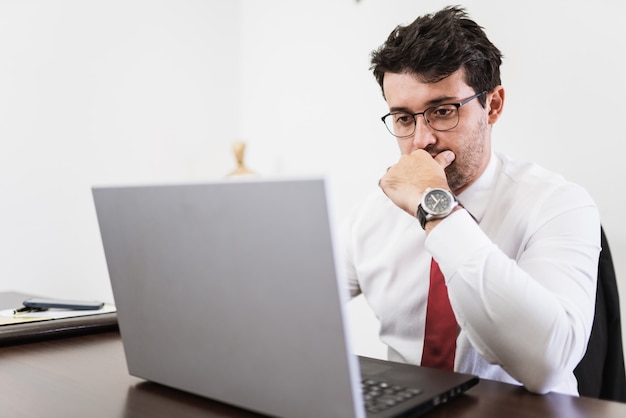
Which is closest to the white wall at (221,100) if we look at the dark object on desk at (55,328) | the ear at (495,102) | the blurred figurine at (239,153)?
the blurred figurine at (239,153)

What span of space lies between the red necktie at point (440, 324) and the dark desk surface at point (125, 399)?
37cm

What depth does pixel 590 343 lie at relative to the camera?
111 cm

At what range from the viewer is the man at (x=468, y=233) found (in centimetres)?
92

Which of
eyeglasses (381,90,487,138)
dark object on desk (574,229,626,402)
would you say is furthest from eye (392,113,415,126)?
dark object on desk (574,229,626,402)

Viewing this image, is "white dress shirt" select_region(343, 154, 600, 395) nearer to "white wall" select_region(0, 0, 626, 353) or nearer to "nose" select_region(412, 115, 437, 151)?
"nose" select_region(412, 115, 437, 151)

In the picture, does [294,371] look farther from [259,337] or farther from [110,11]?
[110,11]

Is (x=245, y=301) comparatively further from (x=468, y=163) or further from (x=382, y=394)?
(x=468, y=163)

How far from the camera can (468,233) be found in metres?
0.98

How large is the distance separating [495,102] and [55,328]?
3.55 ft

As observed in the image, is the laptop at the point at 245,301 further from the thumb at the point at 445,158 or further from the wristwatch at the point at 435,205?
the thumb at the point at 445,158

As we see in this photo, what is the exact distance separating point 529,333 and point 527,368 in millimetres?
57

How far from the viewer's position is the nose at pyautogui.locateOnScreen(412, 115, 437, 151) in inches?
51.4

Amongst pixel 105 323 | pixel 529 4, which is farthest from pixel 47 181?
pixel 529 4

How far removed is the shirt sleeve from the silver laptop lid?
0.40 metres
